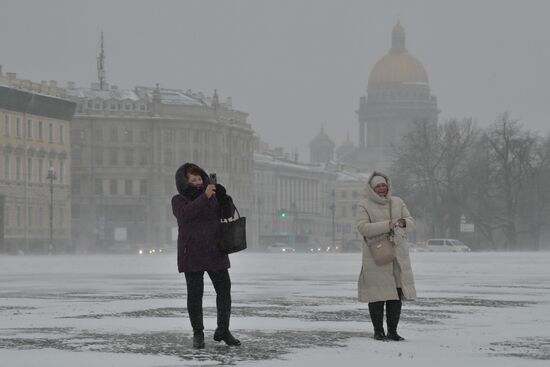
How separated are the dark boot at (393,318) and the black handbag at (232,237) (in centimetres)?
184

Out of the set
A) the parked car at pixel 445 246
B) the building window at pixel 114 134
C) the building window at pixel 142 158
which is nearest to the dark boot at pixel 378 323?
the parked car at pixel 445 246

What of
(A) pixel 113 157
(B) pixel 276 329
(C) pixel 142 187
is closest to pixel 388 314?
(B) pixel 276 329

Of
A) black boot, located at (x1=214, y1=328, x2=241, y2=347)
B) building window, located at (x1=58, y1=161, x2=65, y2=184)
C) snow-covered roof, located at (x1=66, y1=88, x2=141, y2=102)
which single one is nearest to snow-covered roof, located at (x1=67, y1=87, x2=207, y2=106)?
snow-covered roof, located at (x1=66, y1=88, x2=141, y2=102)

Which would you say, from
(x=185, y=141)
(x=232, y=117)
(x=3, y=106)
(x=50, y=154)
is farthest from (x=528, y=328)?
(x=232, y=117)

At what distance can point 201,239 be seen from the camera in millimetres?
13469

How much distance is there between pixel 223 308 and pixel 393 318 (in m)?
1.84

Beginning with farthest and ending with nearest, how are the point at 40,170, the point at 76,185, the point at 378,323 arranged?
1. the point at 76,185
2. the point at 40,170
3. the point at 378,323

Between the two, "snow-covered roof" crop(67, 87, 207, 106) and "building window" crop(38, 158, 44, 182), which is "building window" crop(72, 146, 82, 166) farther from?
"building window" crop(38, 158, 44, 182)

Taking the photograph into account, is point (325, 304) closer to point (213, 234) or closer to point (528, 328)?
point (528, 328)

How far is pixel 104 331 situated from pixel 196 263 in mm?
2175

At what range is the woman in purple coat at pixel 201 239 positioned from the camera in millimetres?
13422

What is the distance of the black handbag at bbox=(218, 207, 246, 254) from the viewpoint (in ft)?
43.9

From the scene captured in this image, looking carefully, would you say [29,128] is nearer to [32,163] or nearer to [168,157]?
[32,163]

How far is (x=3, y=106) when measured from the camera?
105 m
